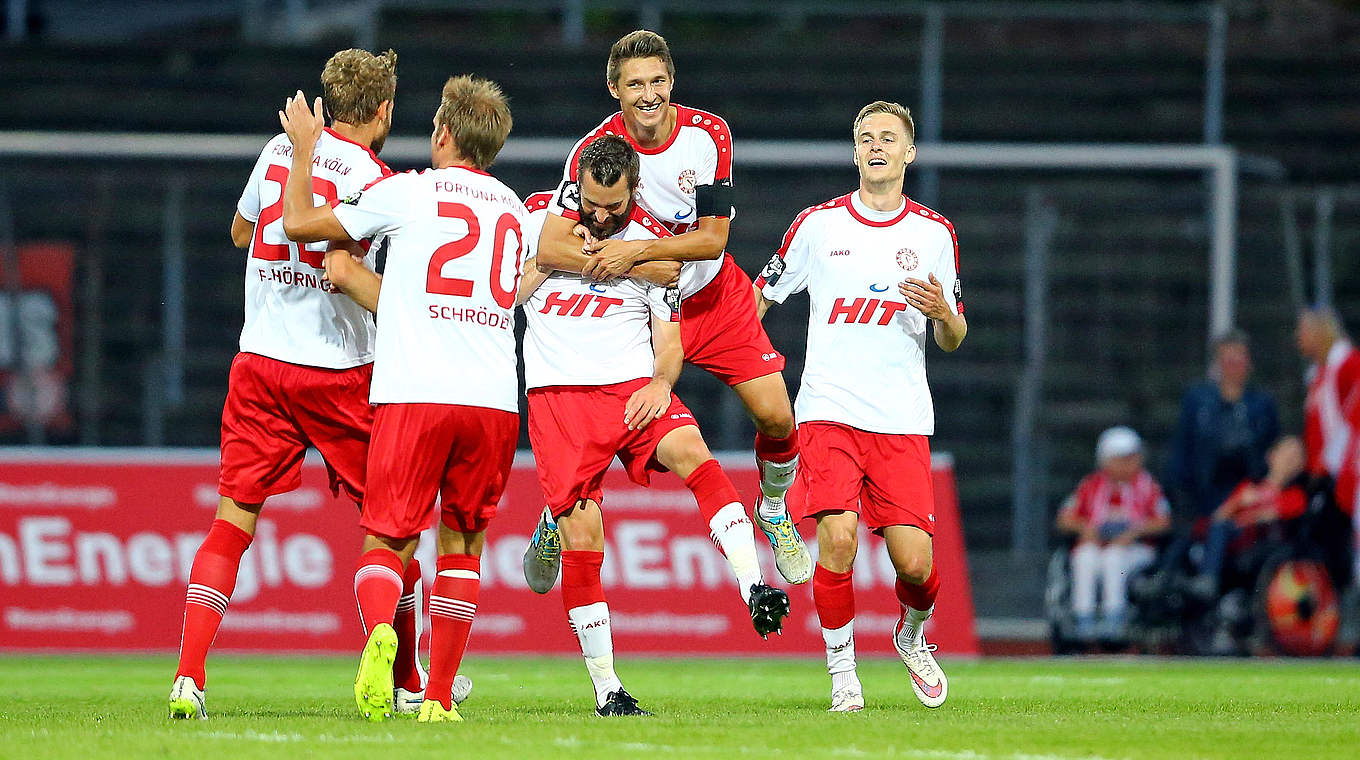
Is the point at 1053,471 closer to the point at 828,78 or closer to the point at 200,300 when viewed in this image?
the point at 828,78

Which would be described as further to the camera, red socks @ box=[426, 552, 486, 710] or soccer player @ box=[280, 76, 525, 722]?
red socks @ box=[426, 552, 486, 710]

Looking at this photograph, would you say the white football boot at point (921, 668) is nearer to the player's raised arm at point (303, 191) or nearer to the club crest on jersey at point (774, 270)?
the club crest on jersey at point (774, 270)

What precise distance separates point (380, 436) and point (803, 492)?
2065 mm

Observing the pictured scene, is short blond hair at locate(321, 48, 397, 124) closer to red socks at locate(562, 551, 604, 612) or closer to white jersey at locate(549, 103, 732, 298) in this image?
white jersey at locate(549, 103, 732, 298)

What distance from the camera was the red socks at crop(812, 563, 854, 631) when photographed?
719 cm

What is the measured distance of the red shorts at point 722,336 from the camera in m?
7.91

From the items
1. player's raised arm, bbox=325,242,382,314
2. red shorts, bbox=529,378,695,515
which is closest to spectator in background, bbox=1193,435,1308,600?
red shorts, bbox=529,378,695,515

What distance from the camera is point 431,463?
238 inches

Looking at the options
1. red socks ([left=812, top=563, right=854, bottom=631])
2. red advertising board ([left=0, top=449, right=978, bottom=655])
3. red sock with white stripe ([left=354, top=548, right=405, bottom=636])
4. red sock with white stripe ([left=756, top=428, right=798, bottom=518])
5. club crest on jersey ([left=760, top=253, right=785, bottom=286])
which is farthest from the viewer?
red advertising board ([left=0, top=449, right=978, bottom=655])


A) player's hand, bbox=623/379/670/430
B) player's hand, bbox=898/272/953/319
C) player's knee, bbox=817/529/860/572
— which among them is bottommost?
player's knee, bbox=817/529/860/572

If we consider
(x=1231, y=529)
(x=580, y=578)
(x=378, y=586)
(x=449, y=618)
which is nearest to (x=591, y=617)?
(x=580, y=578)

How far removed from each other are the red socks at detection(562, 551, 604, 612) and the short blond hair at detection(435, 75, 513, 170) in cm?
152

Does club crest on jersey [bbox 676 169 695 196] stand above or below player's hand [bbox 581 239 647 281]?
above

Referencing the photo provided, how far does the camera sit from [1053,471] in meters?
13.4
